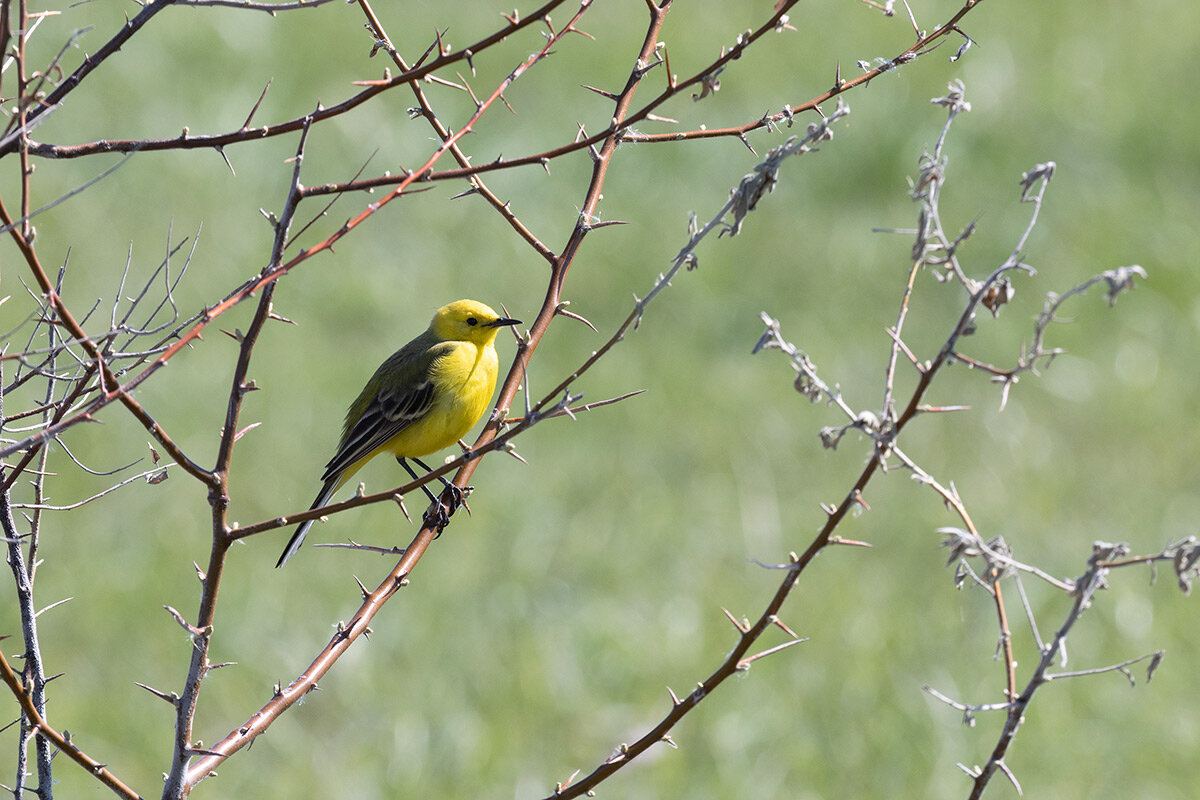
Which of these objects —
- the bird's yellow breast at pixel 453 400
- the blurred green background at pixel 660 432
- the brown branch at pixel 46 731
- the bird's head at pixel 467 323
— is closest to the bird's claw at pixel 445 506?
the bird's yellow breast at pixel 453 400

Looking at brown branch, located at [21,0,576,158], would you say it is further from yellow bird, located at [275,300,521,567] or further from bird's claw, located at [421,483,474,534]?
yellow bird, located at [275,300,521,567]

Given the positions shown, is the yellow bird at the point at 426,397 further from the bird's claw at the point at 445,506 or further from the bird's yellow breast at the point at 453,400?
the bird's claw at the point at 445,506

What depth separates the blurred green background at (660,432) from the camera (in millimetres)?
6449

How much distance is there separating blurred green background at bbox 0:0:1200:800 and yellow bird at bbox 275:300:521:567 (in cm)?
216

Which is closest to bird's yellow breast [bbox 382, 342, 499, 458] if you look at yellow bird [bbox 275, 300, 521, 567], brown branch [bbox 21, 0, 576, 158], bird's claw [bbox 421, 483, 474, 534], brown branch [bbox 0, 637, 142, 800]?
yellow bird [bbox 275, 300, 521, 567]

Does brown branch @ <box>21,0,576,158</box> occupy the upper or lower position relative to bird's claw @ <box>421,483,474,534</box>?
lower

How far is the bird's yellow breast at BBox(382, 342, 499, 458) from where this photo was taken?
14.8 ft

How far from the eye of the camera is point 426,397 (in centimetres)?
451

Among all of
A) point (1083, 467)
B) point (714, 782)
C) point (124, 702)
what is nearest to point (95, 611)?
point (124, 702)

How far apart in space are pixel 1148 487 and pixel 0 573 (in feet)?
20.1

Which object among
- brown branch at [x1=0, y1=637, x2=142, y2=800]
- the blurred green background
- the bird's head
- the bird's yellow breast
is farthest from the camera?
the blurred green background

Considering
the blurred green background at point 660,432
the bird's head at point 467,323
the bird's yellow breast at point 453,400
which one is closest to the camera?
the bird's yellow breast at point 453,400

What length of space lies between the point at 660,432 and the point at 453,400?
156 inches

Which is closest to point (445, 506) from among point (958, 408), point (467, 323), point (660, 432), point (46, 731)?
point (467, 323)
